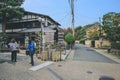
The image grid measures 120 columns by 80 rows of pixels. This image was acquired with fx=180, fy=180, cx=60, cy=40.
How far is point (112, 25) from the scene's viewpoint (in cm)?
3178

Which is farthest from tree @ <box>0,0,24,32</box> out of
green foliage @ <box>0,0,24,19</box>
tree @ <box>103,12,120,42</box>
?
tree @ <box>103,12,120,42</box>

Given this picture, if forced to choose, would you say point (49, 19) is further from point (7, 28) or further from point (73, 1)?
point (7, 28)

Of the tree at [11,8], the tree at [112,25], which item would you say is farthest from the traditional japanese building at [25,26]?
the tree at [112,25]

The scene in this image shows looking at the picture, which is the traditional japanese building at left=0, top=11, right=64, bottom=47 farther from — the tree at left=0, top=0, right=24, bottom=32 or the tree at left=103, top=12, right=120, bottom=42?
the tree at left=103, top=12, right=120, bottom=42

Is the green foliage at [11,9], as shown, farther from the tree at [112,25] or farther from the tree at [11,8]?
the tree at [112,25]

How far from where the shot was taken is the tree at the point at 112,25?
29453 mm

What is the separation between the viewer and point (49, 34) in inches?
778

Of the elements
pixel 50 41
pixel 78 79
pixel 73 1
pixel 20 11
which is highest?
pixel 73 1

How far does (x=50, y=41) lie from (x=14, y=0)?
15000 millimetres

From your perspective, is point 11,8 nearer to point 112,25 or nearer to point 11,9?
point 11,9

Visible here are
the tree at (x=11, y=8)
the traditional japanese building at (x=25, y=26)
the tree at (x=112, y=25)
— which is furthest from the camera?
the traditional japanese building at (x=25, y=26)

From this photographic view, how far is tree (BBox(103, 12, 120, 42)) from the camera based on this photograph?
29.5 meters

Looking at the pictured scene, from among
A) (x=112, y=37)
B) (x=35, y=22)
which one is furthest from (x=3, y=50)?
(x=112, y=37)

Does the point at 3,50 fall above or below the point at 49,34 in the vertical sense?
below
